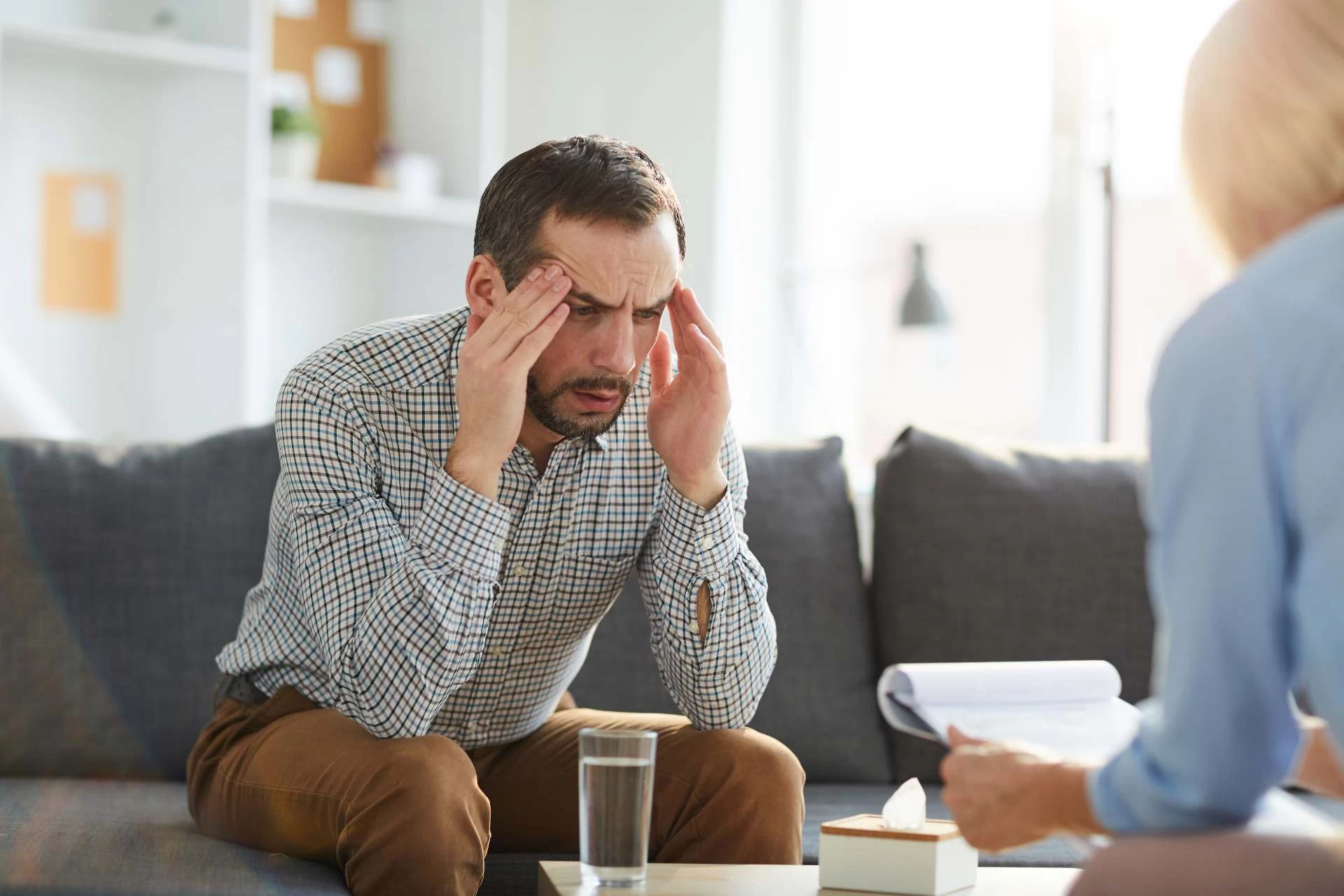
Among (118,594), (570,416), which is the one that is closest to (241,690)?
(118,594)

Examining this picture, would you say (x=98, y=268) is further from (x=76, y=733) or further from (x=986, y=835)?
(x=986, y=835)

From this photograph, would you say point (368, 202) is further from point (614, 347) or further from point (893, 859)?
point (893, 859)

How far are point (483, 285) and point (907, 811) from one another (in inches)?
29.8

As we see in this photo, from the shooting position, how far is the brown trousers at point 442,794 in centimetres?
139

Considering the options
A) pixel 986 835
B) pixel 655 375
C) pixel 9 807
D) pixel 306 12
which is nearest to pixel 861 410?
pixel 306 12

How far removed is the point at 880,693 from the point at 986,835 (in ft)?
0.58

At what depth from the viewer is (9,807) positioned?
1.72 m

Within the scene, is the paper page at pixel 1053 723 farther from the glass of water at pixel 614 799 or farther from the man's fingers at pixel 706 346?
the man's fingers at pixel 706 346

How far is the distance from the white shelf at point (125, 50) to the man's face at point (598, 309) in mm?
2006

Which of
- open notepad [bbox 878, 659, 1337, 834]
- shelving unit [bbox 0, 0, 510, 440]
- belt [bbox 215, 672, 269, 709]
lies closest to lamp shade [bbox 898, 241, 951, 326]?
shelving unit [bbox 0, 0, 510, 440]

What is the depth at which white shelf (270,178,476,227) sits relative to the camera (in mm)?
3494

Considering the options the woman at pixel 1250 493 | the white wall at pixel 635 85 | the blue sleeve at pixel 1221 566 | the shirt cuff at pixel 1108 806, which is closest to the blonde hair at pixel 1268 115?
the woman at pixel 1250 493

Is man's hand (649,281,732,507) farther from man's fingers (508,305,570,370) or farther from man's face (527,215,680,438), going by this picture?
man's fingers (508,305,570,370)

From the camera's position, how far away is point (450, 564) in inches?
58.9
